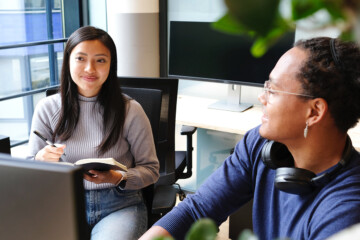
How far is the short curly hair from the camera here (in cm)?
113

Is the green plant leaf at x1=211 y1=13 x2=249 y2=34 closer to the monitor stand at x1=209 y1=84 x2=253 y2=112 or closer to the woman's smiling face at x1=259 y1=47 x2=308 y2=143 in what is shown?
the woman's smiling face at x1=259 y1=47 x2=308 y2=143

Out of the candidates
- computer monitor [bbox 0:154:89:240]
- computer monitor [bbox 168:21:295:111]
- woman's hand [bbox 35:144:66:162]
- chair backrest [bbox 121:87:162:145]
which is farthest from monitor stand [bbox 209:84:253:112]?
computer monitor [bbox 0:154:89:240]

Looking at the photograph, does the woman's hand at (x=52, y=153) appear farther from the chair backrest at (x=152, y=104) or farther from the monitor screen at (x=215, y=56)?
the monitor screen at (x=215, y=56)

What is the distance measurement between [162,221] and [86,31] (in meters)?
1.00

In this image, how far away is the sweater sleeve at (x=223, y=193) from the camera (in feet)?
4.42

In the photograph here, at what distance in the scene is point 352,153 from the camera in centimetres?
119

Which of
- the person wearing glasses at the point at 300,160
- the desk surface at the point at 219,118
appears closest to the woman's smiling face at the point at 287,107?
the person wearing glasses at the point at 300,160

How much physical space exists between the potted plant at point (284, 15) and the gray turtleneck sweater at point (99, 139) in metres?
1.57

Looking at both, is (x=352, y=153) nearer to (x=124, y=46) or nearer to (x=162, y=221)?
(x=162, y=221)

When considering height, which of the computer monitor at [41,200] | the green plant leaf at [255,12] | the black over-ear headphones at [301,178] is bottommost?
the black over-ear headphones at [301,178]

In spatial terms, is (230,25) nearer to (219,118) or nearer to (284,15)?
(284,15)

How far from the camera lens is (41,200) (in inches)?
24.7

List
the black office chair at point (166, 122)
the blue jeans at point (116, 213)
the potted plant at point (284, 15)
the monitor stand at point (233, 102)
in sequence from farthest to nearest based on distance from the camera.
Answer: the monitor stand at point (233, 102)
the black office chair at point (166, 122)
the blue jeans at point (116, 213)
the potted plant at point (284, 15)

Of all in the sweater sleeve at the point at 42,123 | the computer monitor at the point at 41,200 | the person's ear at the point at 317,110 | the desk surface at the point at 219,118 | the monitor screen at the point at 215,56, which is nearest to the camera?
the computer monitor at the point at 41,200
